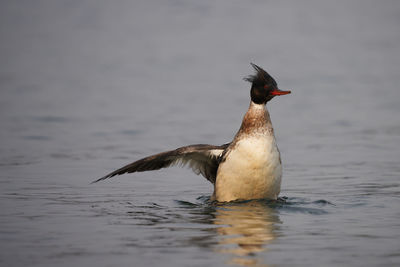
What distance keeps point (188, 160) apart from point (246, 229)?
7.65 feet

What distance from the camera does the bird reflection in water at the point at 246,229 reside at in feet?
A: 23.0

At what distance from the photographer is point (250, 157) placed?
31.0ft

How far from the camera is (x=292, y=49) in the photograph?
23953 millimetres

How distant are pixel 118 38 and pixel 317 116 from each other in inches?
467

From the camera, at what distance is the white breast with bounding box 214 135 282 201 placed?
30.9 feet

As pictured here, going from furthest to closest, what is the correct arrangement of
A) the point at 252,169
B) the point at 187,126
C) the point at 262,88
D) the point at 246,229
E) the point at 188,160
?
1. the point at 187,126
2. the point at 188,160
3. the point at 262,88
4. the point at 252,169
5. the point at 246,229

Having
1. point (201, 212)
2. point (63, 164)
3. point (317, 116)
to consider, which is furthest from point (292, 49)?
point (201, 212)

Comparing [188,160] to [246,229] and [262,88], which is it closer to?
[262,88]

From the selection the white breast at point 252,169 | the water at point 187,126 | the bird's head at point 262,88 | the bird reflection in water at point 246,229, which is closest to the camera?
the bird reflection in water at point 246,229

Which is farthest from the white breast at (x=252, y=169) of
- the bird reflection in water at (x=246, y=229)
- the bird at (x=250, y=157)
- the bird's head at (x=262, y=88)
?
the bird's head at (x=262, y=88)

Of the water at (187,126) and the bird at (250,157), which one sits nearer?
the water at (187,126)

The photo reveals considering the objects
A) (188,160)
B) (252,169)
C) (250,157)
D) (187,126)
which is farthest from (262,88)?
(187,126)

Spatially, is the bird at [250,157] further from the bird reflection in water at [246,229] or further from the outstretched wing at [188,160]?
the bird reflection in water at [246,229]

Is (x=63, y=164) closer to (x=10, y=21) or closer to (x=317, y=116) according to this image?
(x=317, y=116)
